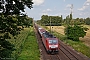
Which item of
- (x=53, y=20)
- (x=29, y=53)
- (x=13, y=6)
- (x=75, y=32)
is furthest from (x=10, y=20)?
(x=53, y=20)

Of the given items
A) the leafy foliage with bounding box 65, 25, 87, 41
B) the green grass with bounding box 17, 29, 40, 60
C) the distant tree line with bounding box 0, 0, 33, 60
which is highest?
the distant tree line with bounding box 0, 0, 33, 60

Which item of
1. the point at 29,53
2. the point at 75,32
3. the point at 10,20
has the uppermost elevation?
the point at 10,20

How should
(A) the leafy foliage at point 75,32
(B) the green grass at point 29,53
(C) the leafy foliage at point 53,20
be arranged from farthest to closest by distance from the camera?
(C) the leafy foliage at point 53,20
(A) the leafy foliage at point 75,32
(B) the green grass at point 29,53

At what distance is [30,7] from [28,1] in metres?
0.48

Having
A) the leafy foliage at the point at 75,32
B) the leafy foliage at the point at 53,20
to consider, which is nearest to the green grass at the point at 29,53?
the leafy foliage at the point at 75,32

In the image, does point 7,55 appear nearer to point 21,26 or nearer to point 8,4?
point 21,26

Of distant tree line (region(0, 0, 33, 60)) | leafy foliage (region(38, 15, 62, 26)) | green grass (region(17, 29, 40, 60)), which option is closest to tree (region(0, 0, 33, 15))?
distant tree line (region(0, 0, 33, 60))

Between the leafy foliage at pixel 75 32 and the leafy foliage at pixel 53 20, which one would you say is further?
the leafy foliage at pixel 53 20

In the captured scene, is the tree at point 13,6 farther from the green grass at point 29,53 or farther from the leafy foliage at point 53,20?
the leafy foliage at point 53,20

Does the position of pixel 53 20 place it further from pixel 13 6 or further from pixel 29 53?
pixel 13 6

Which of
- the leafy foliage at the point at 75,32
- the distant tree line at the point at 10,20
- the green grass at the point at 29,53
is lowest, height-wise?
the green grass at the point at 29,53

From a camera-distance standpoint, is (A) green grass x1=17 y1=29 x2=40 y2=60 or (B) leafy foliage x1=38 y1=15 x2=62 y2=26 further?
(B) leafy foliage x1=38 y1=15 x2=62 y2=26

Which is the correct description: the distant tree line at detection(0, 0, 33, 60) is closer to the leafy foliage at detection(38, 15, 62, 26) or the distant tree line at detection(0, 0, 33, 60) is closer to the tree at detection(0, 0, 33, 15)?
the tree at detection(0, 0, 33, 15)

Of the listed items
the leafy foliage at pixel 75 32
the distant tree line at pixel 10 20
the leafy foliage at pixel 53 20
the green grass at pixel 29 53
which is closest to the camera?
the distant tree line at pixel 10 20
